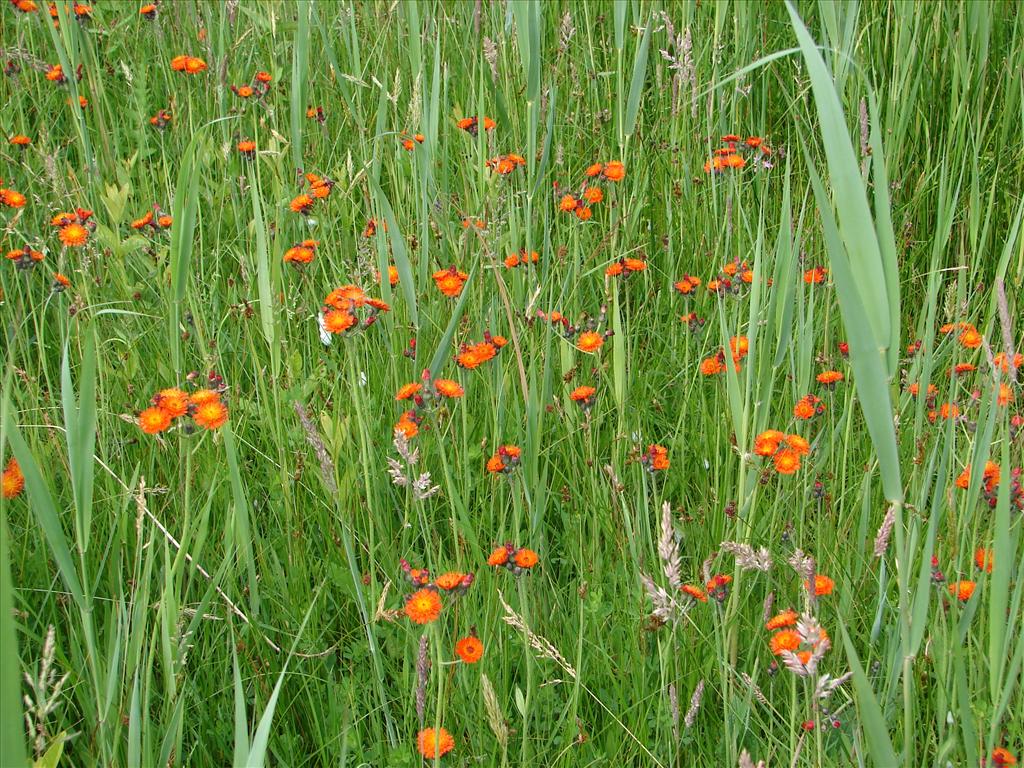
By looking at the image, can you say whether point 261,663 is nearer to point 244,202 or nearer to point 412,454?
point 412,454

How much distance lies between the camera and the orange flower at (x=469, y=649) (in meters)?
1.38

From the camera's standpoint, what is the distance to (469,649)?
4.58 ft

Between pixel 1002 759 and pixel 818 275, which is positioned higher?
pixel 818 275

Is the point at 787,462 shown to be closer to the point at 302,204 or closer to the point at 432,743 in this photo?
the point at 432,743

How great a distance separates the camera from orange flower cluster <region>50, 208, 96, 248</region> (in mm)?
2131

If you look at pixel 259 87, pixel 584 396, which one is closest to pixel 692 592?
pixel 584 396

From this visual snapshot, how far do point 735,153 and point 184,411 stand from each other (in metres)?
1.62

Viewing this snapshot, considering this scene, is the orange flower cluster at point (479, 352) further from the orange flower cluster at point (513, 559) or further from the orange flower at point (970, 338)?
the orange flower at point (970, 338)

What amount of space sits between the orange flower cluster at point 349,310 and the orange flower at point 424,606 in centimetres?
52

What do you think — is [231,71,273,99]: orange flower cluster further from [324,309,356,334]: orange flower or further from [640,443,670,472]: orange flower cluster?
[640,443,670,472]: orange flower cluster

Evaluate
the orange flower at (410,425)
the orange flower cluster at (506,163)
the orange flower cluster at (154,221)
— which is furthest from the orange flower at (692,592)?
the orange flower cluster at (154,221)

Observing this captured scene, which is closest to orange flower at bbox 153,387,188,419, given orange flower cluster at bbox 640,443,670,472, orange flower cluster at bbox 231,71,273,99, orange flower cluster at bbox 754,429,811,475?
orange flower cluster at bbox 640,443,670,472

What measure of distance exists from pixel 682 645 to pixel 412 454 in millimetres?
544

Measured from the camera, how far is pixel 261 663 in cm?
157
